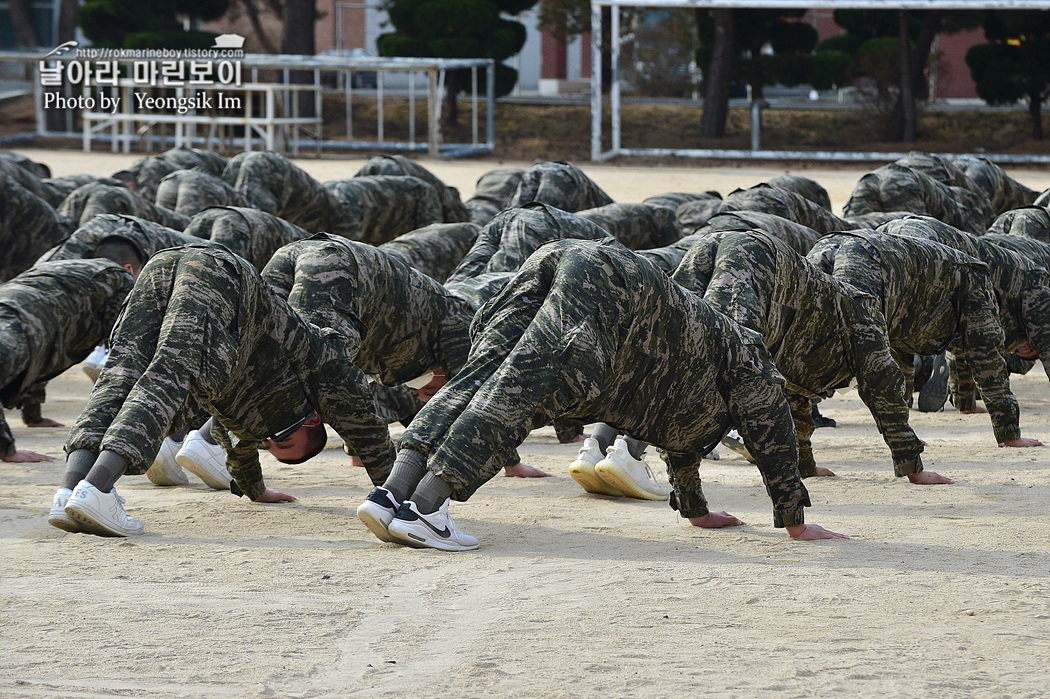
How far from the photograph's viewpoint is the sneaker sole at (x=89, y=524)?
486 cm

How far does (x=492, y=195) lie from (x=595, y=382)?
7849 millimetres

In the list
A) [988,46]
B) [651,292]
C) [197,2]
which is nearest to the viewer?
[651,292]

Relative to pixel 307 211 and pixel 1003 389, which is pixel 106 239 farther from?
pixel 1003 389

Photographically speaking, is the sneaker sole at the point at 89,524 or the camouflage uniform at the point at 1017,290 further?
the camouflage uniform at the point at 1017,290

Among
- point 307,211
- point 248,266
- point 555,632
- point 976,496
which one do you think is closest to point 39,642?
point 555,632

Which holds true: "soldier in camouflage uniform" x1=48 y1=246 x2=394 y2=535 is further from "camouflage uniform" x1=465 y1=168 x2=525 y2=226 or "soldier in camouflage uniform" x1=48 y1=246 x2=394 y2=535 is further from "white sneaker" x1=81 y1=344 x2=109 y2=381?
"camouflage uniform" x1=465 y1=168 x2=525 y2=226

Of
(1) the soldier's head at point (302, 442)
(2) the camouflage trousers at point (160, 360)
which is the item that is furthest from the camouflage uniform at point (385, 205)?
(2) the camouflage trousers at point (160, 360)

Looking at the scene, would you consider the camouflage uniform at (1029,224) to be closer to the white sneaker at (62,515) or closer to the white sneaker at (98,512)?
the white sneaker at (98,512)

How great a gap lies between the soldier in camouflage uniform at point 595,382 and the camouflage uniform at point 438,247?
132 inches

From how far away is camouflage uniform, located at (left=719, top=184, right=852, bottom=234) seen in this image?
8.78 metres

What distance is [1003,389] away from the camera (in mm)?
7191

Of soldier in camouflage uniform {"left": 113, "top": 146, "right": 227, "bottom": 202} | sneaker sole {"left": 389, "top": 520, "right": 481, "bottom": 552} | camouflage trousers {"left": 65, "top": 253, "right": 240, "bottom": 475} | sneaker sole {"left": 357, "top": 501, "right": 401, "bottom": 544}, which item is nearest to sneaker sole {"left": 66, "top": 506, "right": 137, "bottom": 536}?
camouflage trousers {"left": 65, "top": 253, "right": 240, "bottom": 475}

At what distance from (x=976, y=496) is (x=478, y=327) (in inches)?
97.5

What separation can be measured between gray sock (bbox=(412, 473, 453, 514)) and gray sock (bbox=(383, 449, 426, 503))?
0.03 meters
